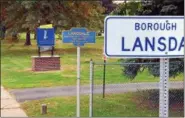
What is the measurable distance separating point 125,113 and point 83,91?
11.0 feet

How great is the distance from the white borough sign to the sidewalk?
21.7ft

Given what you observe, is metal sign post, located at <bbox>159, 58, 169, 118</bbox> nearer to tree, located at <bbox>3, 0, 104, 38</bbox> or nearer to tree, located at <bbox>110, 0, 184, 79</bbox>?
tree, located at <bbox>110, 0, 184, 79</bbox>

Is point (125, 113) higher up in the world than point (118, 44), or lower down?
lower down

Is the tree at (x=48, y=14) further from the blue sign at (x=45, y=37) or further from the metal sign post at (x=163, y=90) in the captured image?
the metal sign post at (x=163, y=90)

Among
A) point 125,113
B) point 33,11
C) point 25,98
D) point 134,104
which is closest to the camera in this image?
point 125,113

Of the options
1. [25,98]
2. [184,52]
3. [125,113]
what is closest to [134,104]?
[125,113]

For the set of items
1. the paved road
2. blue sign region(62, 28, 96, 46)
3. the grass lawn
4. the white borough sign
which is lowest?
the paved road

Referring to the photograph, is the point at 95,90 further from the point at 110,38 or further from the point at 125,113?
the point at 110,38

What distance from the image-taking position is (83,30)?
27.2 ft

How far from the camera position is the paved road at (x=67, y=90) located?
12344mm

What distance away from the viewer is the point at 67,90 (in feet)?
43.8

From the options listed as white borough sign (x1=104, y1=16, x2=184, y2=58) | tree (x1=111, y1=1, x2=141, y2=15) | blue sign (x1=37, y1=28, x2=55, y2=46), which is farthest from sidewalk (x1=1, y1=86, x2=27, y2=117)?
white borough sign (x1=104, y1=16, x2=184, y2=58)

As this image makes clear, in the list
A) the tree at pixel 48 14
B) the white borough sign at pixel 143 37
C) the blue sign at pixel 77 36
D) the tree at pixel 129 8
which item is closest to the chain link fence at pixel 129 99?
the blue sign at pixel 77 36

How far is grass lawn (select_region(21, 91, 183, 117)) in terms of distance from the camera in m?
9.63
